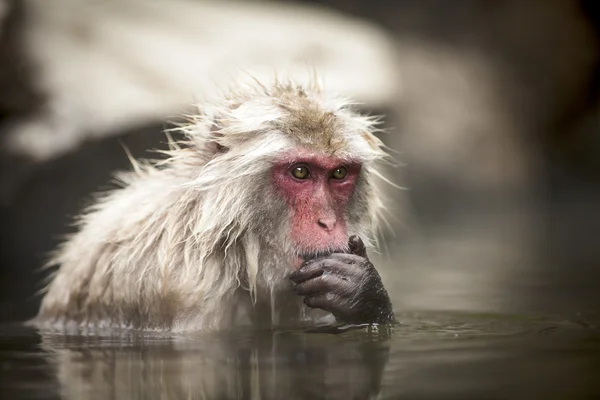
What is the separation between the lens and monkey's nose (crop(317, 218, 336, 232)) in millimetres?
4133

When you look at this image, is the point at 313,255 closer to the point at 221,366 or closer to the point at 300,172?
the point at 300,172

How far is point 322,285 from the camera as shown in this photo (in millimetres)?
4074

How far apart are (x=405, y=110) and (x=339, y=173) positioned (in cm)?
1041

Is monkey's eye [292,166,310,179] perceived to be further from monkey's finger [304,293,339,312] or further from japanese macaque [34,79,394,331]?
monkey's finger [304,293,339,312]

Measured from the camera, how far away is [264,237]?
4.31 meters

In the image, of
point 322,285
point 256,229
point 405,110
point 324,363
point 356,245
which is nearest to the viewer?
point 324,363

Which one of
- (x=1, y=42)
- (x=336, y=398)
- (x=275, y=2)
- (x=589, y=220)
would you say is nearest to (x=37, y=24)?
(x=1, y=42)

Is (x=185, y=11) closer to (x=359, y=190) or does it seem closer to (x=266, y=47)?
(x=266, y=47)

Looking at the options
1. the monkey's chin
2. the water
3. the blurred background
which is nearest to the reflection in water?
the water

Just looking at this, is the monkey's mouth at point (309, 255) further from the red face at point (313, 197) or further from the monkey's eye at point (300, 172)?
the monkey's eye at point (300, 172)

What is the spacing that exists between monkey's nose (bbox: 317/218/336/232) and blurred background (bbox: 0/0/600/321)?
1110 millimetres

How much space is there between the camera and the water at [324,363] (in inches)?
112

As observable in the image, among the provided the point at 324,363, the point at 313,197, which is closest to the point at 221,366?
the point at 324,363

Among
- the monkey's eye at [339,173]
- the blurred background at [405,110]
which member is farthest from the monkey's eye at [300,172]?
the blurred background at [405,110]
